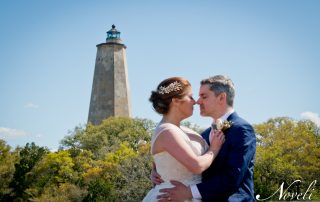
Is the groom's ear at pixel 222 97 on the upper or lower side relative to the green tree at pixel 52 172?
lower

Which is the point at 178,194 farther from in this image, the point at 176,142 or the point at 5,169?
the point at 5,169

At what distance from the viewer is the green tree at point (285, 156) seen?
30.4 meters

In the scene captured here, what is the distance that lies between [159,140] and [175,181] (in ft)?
1.31

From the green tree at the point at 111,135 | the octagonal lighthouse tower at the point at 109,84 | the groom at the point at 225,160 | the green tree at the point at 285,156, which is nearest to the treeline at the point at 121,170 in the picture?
the green tree at the point at 285,156

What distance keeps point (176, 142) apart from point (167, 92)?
52 cm

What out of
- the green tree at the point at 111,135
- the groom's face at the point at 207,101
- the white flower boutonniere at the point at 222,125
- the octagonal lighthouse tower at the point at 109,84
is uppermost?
the octagonal lighthouse tower at the point at 109,84

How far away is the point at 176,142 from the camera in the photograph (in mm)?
4703

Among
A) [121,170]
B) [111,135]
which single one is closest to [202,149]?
[121,170]

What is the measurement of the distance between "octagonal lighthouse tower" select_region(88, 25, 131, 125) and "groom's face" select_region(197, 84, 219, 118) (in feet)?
157

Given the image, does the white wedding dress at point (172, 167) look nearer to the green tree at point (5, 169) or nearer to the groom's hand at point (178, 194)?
the groom's hand at point (178, 194)

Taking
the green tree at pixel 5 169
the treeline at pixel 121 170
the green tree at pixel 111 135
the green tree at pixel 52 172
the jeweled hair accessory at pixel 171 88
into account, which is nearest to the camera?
the jeweled hair accessory at pixel 171 88

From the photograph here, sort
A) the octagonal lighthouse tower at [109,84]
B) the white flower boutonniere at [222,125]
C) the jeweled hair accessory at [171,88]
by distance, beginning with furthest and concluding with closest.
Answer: the octagonal lighthouse tower at [109,84] → the jeweled hair accessory at [171,88] → the white flower boutonniere at [222,125]

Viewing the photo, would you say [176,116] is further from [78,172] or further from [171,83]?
[78,172]

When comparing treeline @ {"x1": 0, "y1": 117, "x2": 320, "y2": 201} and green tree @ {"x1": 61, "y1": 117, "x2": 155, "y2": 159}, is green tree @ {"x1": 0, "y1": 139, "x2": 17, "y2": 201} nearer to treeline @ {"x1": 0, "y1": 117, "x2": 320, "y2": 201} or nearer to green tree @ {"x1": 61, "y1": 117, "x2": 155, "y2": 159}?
treeline @ {"x1": 0, "y1": 117, "x2": 320, "y2": 201}
